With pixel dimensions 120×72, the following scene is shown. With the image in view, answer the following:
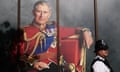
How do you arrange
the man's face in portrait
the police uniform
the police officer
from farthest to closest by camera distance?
the man's face in portrait
the police uniform
the police officer

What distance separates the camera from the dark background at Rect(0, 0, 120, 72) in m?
8.89

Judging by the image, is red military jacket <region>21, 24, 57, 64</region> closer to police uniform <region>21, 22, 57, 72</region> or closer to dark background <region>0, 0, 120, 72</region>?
police uniform <region>21, 22, 57, 72</region>

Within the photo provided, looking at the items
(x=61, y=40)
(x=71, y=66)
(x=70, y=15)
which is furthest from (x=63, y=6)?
(x=71, y=66)

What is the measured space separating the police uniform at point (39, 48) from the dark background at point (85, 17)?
33cm

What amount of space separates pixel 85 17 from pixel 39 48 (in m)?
1.37

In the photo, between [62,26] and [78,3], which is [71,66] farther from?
[78,3]

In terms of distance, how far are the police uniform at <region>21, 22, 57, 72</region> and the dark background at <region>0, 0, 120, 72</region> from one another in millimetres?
327

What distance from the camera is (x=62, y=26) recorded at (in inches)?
352

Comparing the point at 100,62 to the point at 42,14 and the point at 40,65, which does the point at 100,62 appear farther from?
the point at 42,14

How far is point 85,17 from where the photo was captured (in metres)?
8.98

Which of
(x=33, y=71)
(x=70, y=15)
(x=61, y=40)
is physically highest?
(x=70, y=15)

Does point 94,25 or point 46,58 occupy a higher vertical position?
point 94,25

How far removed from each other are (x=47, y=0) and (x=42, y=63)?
5.15ft

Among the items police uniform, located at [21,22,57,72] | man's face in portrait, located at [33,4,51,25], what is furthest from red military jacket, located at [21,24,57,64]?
man's face in portrait, located at [33,4,51,25]
